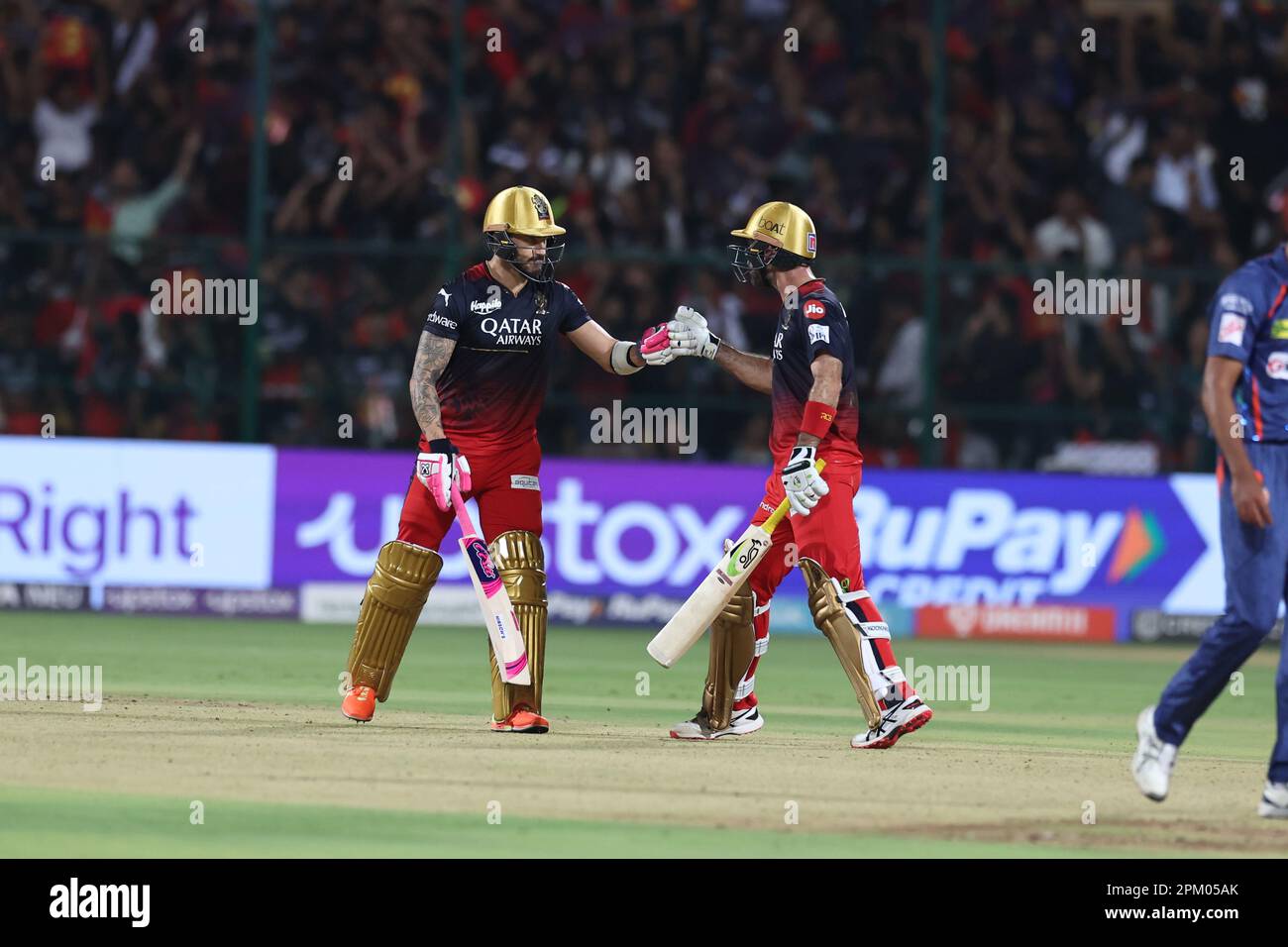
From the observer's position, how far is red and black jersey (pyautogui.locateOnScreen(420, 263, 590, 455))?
11.9m

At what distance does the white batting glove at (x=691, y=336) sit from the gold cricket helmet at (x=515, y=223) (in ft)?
2.47

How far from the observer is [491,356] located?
39.4ft

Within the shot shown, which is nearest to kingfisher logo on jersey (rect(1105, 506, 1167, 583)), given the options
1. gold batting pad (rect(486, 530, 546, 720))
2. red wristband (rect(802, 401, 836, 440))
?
red wristband (rect(802, 401, 836, 440))

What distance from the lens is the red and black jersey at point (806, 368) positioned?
1162 centimetres

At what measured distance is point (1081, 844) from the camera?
847 centimetres

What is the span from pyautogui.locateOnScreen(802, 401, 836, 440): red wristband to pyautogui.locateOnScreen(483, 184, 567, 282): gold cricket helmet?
161cm

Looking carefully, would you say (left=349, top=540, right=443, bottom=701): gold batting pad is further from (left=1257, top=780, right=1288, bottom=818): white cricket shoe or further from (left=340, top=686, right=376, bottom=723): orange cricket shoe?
(left=1257, top=780, right=1288, bottom=818): white cricket shoe

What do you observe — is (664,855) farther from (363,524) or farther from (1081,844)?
(363,524)

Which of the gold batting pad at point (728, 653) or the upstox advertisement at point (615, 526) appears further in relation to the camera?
the upstox advertisement at point (615, 526)

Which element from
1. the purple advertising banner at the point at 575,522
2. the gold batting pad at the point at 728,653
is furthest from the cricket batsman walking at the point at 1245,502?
the purple advertising banner at the point at 575,522

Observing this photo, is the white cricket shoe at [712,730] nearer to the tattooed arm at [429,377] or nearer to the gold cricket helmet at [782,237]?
the tattooed arm at [429,377]

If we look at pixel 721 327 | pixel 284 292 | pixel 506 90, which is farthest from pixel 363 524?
pixel 506 90

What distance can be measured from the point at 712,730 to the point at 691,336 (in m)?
2.15

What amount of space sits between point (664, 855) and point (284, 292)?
13437mm
